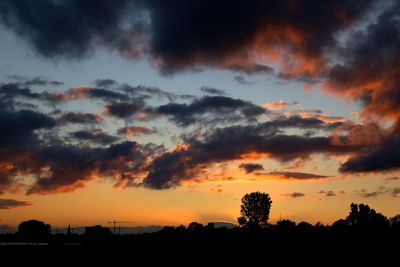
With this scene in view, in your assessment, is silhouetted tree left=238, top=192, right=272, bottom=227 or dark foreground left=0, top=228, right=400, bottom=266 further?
silhouetted tree left=238, top=192, right=272, bottom=227

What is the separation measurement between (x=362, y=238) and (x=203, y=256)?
94.7 ft

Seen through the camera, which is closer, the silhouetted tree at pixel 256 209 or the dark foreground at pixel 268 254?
the dark foreground at pixel 268 254

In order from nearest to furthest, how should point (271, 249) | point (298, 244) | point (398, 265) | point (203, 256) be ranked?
point (398, 265) < point (203, 256) < point (271, 249) < point (298, 244)

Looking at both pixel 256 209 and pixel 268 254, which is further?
pixel 256 209

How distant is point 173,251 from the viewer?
81438 mm

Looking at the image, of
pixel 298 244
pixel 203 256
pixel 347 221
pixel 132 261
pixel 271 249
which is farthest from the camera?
pixel 347 221

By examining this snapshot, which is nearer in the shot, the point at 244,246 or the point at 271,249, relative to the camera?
the point at 271,249

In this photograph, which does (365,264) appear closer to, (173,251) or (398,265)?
(398,265)

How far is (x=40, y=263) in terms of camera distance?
205ft

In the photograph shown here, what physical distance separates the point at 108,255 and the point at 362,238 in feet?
138

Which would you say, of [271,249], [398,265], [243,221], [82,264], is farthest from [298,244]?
[243,221]

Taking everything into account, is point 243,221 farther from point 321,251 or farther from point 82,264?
point 82,264

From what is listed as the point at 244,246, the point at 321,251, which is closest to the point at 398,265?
the point at 321,251

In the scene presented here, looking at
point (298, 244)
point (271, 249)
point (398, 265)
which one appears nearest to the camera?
point (398, 265)
